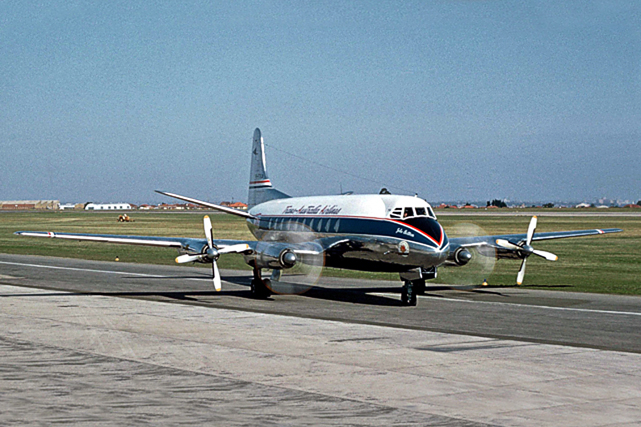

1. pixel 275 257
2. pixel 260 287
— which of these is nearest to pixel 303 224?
pixel 260 287

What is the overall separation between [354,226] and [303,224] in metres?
3.97

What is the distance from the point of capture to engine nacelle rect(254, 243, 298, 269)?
92.2 ft

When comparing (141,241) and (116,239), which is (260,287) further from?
(116,239)

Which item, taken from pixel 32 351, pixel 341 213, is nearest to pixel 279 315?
pixel 341 213

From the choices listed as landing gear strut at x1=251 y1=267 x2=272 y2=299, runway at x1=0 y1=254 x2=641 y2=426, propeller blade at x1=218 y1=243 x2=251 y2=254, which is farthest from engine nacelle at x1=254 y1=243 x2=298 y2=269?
runway at x1=0 y1=254 x2=641 y2=426

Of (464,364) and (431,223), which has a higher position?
(431,223)

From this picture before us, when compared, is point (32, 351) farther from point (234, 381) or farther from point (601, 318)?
point (601, 318)

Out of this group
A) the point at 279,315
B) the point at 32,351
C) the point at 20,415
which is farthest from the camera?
the point at 279,315

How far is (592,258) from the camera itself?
165 ft

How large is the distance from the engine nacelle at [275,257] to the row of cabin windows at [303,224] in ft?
6.76

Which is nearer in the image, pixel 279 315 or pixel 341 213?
pixel 279 315

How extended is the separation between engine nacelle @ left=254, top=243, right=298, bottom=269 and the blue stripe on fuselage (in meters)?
2.15

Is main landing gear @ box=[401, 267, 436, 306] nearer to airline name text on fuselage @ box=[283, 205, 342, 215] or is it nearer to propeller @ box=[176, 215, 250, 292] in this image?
airline name text on fuselage @ box=[283, 205, 342, 215]

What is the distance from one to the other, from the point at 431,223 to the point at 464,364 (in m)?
10.9
